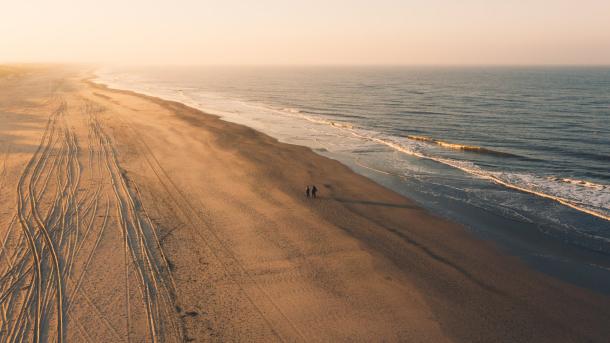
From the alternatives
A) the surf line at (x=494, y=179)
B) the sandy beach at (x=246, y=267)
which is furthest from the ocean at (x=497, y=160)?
the sandy beach at (x=246, y=267)

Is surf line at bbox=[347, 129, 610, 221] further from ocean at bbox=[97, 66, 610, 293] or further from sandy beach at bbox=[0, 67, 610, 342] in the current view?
sandy beach at bbox=[0, 67, 610, 342]

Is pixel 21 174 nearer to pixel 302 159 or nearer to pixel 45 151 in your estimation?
pixel 45 151

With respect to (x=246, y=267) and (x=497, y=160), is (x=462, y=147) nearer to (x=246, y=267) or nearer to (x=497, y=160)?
(x=497, y=160)

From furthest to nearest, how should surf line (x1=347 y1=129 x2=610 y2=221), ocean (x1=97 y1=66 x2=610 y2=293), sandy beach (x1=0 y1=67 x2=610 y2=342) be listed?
surf line (x1=347 y1=129 x2=610 y2=221) → ocean (x1=97 y1=66 x2=610 y2=293) → sandy beach (x1=0 y1=67 x2=610 y2=342)

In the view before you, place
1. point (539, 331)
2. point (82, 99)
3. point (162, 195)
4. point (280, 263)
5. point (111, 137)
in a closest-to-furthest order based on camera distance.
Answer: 1. point (539, 331)
2. point (280, 263)
3. point (162, 195)
4. point (111, 137)
5. point (82, 99)

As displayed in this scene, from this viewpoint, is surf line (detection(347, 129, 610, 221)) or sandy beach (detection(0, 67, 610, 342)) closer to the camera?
sandy beach (detection(0, 67, 610, 342))

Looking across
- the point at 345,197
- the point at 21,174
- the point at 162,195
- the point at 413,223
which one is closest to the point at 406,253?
the point at 413,223

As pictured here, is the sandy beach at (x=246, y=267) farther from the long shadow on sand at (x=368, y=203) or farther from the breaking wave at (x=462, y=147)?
the breaking wave at (x=462, y=147)

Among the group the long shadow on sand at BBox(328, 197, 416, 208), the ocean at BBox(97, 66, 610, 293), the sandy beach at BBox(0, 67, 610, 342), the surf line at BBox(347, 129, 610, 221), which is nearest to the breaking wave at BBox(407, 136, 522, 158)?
the ocean at BBox(97, 66, 610, 293)
